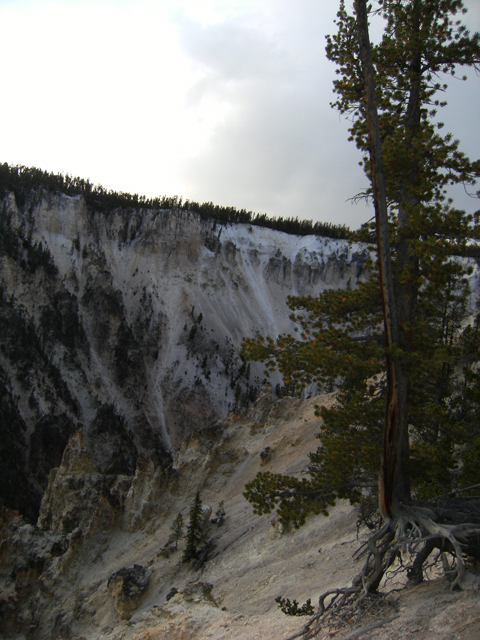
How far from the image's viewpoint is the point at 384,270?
641cm

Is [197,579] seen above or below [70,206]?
below

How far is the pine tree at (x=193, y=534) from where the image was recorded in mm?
14227

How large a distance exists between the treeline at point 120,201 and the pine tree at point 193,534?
128 ft

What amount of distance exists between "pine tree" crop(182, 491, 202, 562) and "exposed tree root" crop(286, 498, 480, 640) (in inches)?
373

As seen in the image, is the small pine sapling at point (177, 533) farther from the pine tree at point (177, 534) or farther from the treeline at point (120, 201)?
the treeline at point (120, 201)

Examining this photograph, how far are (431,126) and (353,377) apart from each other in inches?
182

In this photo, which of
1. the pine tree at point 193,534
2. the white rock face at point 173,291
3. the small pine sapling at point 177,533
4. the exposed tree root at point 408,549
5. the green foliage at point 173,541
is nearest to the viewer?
the exposed tree root at point 408,549

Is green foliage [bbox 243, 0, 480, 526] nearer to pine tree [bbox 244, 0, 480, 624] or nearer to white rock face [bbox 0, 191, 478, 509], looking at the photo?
pine tree [bbox 244, 0, 480, 624]

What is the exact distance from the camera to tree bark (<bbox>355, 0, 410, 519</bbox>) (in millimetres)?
6223

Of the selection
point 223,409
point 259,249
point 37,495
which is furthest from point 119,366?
point 259,249

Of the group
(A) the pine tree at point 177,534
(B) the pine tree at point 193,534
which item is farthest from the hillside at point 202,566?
(A) the pine tree at point 177,534

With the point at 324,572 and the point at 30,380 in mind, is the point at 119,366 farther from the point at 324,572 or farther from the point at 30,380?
the point at 324,572

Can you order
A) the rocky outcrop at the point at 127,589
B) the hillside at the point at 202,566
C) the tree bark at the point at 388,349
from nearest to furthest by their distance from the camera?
the tree bark at the point at 388,349 → the hillside at the point at 202,566 → the rocky outcrop at the point at 127,589

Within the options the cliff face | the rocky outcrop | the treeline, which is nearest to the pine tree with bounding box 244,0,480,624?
the rocky outcrop
